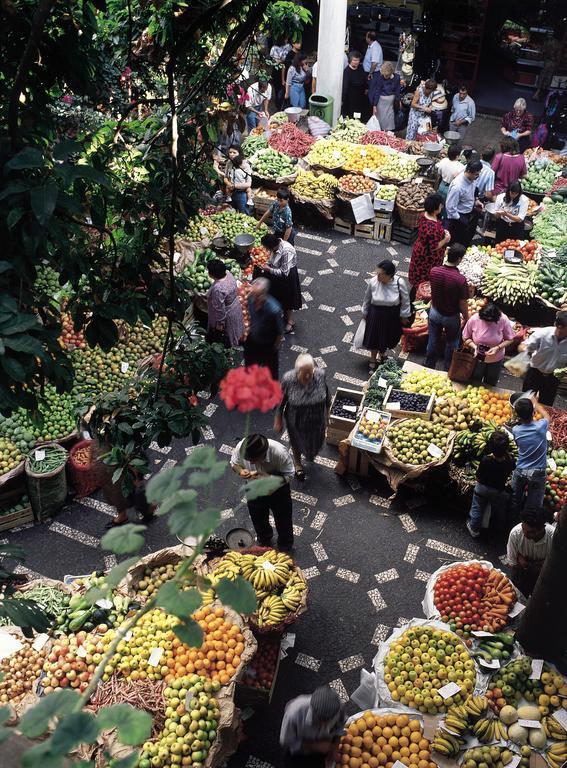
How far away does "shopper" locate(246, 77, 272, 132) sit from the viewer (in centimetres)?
1272

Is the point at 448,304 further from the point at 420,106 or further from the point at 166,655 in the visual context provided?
the point at 420,106

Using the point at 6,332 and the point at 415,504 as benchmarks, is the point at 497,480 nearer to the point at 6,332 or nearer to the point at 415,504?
the point at 415,504

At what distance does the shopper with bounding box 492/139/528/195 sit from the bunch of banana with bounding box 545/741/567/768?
7928 mm

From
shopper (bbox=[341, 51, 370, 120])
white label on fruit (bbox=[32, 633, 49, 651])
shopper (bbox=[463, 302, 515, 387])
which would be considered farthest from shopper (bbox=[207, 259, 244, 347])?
shopper (bbox=[341, 51, 370, 120])

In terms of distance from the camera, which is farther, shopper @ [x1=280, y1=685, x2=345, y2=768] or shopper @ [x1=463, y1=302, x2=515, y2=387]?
shopper @ [x1=463, y1=302, x2=515, y2=387]

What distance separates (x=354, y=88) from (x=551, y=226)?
19.1ft

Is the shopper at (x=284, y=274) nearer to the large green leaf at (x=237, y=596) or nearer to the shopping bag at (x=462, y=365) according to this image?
the shopping bag at (x=462, y=365)

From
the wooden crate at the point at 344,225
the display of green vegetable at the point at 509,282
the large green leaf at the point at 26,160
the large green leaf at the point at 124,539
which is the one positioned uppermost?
the large green leaf at the point at 26,160

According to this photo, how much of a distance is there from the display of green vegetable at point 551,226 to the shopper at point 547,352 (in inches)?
97.0

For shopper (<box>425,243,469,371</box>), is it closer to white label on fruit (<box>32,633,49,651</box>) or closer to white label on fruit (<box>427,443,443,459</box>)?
white label on fruit (<box>427,443,443,459</box>)

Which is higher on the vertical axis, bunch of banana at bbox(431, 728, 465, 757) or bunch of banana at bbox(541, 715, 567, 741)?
bunch of banana at bbox(541, 715, 567, 741)

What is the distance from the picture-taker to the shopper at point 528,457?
248 inches

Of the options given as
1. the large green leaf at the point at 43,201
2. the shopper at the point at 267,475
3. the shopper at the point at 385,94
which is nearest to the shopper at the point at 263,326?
the shopper at the point at 267,475

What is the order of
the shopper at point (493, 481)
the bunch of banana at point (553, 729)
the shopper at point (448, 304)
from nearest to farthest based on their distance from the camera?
1. the bunch of banana at point (553, 729)
2. the shopper at point (493, 481)
3. the shopper at point (448, 304)
